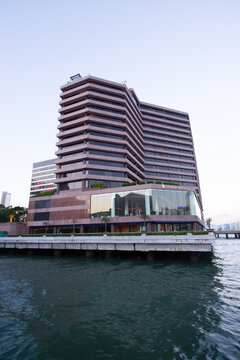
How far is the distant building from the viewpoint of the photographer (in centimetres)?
12684

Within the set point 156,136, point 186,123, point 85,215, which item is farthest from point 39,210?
point 186,123

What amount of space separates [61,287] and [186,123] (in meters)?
112

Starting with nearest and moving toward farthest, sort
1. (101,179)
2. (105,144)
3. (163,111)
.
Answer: (101,179)
(105,144)
(163,111)

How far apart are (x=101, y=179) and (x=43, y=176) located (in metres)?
84.1

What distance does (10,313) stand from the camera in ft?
36.4

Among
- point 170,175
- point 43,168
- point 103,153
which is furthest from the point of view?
Answer: point 43,168

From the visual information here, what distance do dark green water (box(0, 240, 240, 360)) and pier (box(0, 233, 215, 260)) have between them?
919 centimetres

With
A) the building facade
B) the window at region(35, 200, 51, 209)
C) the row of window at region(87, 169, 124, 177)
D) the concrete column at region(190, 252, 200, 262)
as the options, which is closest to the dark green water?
the concrete column at region(190, 252, 200, 262)

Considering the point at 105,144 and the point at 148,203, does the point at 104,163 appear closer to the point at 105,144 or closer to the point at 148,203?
the point at 105,144

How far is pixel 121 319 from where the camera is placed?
10.0 meters

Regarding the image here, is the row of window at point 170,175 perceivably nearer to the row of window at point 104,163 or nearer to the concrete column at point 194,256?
the row of window at point 104,163

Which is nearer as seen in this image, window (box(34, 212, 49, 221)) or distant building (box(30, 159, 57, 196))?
window (box(34, 212, 49, 221))

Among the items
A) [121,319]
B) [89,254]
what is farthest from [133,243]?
[121,319]

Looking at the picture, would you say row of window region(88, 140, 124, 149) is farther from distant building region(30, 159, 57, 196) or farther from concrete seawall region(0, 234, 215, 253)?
distant building region(30, 159, 57, 196)
